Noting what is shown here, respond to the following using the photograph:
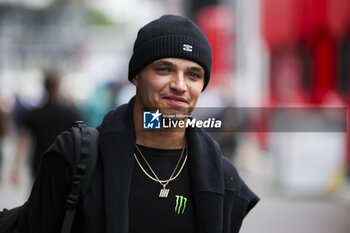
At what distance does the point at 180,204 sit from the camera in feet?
8.62

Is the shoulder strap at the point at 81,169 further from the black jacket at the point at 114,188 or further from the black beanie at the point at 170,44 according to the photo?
the black beanie at the point at 170,44

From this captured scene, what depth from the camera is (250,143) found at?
20.1m


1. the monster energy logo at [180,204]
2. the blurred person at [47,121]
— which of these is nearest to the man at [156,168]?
the monster energy logo at [180,204]

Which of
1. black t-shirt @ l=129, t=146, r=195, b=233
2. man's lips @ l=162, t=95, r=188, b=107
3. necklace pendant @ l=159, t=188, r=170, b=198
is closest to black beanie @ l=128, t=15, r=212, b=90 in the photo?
man's lips @ l=162, t=95, r=188, b=107

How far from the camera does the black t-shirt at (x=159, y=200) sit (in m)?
2.55

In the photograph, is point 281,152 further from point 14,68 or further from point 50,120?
point 14,68

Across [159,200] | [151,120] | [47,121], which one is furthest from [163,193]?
[47,121]

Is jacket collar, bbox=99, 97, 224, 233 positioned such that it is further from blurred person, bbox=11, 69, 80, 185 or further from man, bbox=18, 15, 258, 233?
blurred person, bbox=11, 69, 80, 185

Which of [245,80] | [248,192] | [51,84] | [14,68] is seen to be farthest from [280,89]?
[14,68]

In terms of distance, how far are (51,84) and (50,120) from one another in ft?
1.60

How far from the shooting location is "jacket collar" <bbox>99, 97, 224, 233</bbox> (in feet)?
8.07

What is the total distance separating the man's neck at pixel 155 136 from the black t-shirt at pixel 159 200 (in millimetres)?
27

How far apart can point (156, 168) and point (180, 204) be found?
19 cm

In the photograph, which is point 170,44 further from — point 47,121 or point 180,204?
point 47,121
